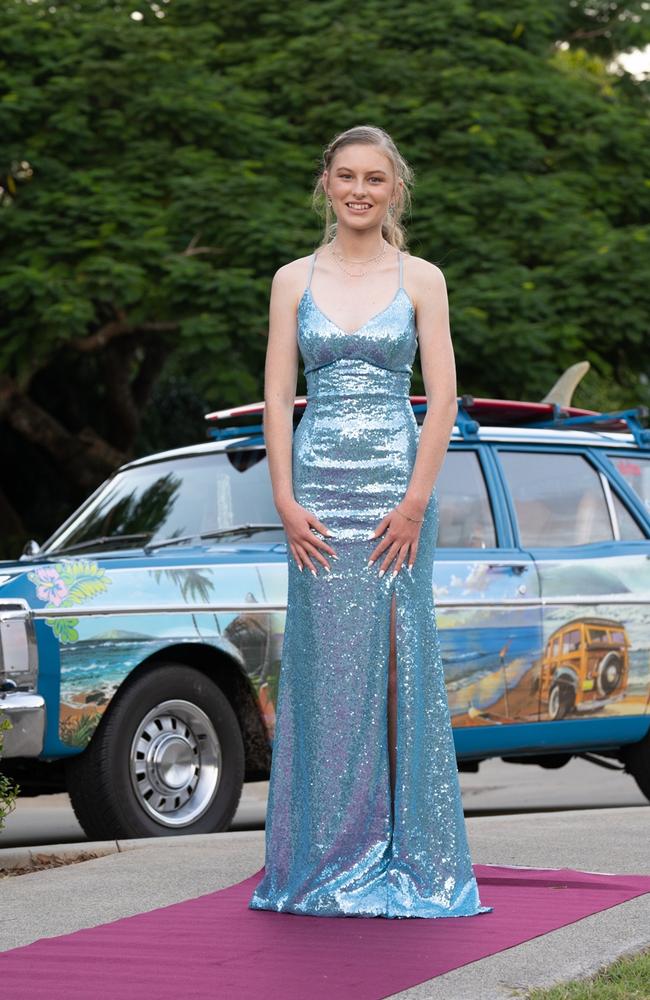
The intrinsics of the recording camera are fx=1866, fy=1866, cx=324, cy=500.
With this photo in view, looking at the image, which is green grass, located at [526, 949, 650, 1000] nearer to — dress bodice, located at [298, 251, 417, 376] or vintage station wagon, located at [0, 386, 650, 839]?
dress bodice, located at [298, 251, 417, 376]

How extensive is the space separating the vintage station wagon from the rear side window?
18 mm

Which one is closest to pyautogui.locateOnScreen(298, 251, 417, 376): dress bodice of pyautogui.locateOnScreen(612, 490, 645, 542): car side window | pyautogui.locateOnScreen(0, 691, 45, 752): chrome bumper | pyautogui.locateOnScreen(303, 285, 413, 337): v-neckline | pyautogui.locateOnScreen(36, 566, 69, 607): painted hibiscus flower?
pyautogui.locateOnScreen(303, 285, 413, 337): v-neckline

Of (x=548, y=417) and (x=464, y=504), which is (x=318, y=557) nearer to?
(x=464, y=504)

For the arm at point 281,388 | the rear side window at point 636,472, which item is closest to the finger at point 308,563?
the arm at point 281,388

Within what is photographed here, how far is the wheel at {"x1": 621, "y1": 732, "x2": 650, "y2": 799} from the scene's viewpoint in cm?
961

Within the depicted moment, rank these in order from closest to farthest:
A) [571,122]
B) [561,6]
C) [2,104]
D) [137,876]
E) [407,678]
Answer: [407,678] → [137,876] → [2,104] → [571,122] → [561,6]

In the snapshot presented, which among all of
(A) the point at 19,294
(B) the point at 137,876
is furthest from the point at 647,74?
(B) the point at 137,876

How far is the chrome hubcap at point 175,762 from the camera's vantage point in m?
7.64

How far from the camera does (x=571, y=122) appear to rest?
19672 millimetres

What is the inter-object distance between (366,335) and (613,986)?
6.63 feet

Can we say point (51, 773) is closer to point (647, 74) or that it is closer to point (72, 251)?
point (72, 251)

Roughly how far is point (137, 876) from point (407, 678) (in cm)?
144

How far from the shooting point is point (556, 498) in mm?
9320

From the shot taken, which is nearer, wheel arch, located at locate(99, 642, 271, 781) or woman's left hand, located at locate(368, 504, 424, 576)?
woman's left hand, located at locate(368, 504, 424, 576)
